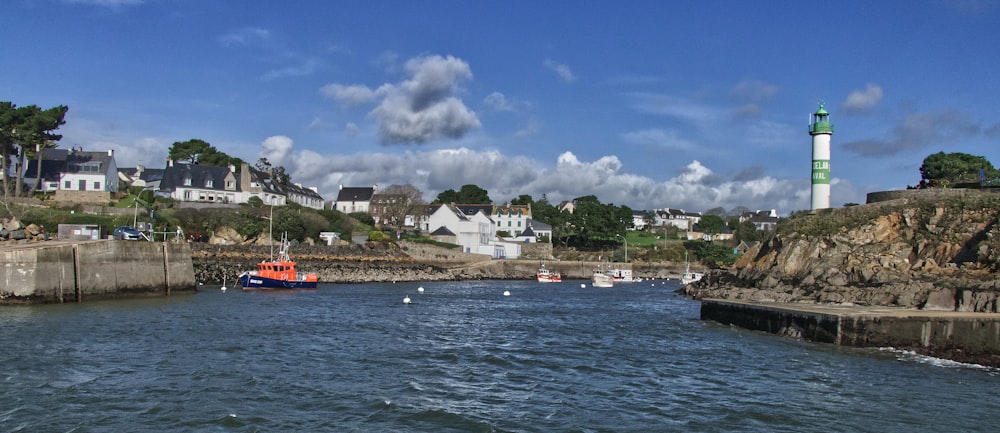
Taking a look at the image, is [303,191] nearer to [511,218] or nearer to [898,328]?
[511,218]

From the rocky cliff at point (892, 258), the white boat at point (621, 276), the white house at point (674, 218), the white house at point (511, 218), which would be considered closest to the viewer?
the rocky cliff at point (892, 258)

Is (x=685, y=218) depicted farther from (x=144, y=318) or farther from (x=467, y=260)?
(x=144, y=318)

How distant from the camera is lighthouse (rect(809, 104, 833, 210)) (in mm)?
46500

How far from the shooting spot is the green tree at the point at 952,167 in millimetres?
54094

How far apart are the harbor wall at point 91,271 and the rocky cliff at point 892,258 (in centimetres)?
3149

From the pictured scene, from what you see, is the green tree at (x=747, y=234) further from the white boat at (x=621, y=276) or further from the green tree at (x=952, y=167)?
the green tree at (x=952, y=167)

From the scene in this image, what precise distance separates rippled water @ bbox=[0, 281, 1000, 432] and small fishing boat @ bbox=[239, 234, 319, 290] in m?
17.6

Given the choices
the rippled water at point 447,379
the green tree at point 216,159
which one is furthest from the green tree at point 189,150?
the rippled water at point 447,379

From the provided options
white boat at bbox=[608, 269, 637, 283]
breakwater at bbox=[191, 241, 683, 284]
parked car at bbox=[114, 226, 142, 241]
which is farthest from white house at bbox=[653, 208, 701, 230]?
parked car at bbox=[114, 226, 142, 241]

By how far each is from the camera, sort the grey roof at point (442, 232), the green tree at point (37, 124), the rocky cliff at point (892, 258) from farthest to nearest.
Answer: the grey roof at point (442, 232) → the green tree at point (37, 124) → the rocky cliff at point (892, 258)

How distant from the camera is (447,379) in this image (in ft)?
60.0

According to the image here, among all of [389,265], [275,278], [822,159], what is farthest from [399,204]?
[822,159]

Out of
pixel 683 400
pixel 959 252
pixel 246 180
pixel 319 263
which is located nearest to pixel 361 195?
pixel 246 180

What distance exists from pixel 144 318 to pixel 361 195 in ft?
274
